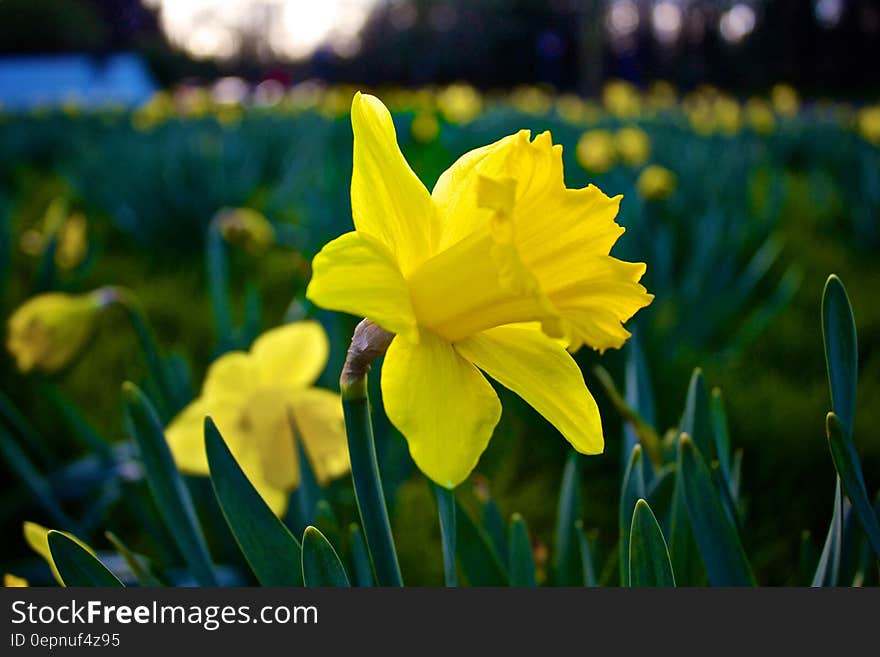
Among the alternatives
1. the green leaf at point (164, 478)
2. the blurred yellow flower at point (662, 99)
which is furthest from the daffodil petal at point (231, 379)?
the blurred yellow flower at point (662, 99)

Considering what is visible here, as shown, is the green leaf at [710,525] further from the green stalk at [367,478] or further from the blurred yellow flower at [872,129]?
the blurred yellow flower at [872,129]

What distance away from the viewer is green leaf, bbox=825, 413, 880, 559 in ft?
1.46

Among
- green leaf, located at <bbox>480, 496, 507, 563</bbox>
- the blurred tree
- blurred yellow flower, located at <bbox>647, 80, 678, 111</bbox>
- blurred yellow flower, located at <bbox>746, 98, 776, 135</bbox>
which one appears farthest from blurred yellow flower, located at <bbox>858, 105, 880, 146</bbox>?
the blurred tree

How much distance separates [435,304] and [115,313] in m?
1.83

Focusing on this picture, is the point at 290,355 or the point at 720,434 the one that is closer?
the point at 720,434

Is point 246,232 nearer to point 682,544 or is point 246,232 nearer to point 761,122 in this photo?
point 682,544

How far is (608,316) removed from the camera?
0.40 meters

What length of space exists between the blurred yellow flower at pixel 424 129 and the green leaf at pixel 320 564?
1669 millimetres

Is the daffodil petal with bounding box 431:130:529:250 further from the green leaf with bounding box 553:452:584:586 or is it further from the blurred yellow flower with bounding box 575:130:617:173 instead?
the blurred yellow flower with bounding box 575:130:617:173

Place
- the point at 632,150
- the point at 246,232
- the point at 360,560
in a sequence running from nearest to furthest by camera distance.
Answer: the point at 360,560 < the point at 246,232 < the point at 632,150

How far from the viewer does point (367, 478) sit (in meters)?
0.38

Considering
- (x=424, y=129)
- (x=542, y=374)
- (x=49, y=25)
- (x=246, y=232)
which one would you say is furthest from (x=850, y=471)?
(x=49, y=25)

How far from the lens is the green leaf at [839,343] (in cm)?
48

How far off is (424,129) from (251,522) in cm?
176
